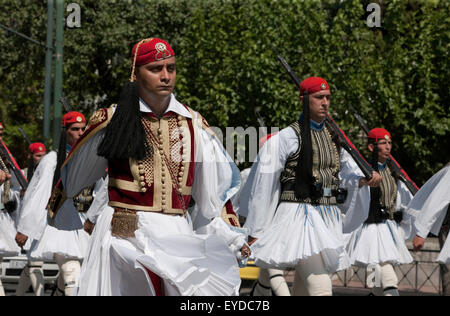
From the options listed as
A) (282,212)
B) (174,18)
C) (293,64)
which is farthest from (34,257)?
(174,18)

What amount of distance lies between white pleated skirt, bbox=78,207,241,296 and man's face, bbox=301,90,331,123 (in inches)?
134

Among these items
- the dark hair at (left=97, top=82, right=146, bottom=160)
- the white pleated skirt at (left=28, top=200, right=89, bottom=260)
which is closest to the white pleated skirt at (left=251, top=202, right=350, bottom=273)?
the white pleated skirt at (left=28, top=200, right=89, bottom=260)

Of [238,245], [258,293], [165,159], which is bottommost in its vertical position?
[258,293]

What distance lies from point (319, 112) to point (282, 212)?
0.97 meters

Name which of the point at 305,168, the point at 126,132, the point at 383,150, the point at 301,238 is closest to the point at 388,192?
the point at 383,150

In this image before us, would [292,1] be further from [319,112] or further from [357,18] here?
[319,112]

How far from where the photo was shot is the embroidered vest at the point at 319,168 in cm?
897

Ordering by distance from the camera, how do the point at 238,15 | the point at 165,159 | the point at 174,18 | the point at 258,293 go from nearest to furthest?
1. the point at 165,159
2. the point at 258,293
3. the point at 238,15
4. the point at 174,18

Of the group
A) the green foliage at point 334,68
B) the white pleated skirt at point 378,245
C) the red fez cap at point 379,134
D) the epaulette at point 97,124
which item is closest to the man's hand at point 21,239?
the epaulette at point 97,124

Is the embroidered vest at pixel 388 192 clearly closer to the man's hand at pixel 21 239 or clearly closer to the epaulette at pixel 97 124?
the man's hand at pixel 21 239

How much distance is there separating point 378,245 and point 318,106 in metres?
2.75

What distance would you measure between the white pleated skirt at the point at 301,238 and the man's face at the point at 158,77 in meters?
2.93

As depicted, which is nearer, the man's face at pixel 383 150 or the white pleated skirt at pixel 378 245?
the white pleated skirt at pixel 378 245
